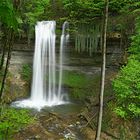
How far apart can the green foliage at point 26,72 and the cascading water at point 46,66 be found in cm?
28

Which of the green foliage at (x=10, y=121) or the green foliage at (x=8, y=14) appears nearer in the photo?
the green foliage at (x=8, y=14)

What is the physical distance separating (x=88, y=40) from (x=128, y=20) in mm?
2565

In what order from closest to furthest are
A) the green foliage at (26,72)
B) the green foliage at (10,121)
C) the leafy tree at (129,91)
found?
the green foliage at (10,121), the leafy tree at (129,91), the green foliage at (26,72)

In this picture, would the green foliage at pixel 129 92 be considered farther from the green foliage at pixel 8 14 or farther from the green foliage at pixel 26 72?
the green foliage at pixel 8 14

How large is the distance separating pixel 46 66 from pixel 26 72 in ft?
4.19

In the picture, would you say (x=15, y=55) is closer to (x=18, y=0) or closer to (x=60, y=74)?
(x=60, y=74)

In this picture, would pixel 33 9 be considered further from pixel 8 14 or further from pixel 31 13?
pixel 8 14

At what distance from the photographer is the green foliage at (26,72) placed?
1859 cm

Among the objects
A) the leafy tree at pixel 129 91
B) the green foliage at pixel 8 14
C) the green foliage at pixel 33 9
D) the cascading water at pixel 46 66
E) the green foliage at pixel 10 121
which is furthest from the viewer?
the green foliage at pixel 33 9

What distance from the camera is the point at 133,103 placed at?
1170 centimetres

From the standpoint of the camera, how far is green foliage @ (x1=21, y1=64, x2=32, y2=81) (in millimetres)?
18594

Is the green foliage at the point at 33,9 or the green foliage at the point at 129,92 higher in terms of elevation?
the green foliage at the point at 33,9

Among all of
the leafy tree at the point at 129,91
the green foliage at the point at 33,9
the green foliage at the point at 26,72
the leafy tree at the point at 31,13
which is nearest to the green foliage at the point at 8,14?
the leafy tree at the point at 129,91

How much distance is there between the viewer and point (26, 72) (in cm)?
1878
